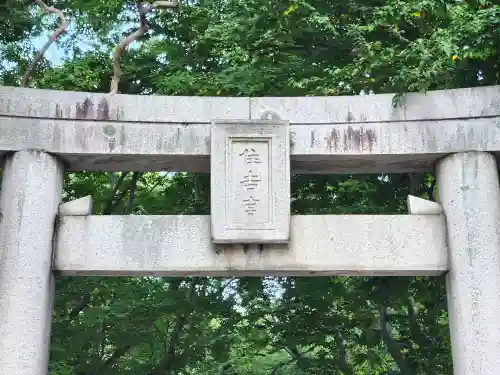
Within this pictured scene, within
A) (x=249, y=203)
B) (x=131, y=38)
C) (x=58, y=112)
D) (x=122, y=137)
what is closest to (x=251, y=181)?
(x=249, y=203)

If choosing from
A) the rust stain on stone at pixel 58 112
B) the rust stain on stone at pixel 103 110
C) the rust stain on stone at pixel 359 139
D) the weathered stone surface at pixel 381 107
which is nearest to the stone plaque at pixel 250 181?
the weathered stone surface at pixel 381 107

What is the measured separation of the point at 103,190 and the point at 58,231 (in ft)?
11.9

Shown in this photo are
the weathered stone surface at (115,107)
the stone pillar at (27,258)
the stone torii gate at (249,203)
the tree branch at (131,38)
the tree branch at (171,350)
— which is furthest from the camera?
the tree branch at (171,350)

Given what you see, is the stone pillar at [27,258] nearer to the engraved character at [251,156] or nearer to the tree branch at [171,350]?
the engraved character at [251,156]

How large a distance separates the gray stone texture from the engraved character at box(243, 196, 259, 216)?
22.2 inches

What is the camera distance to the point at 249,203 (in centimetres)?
520

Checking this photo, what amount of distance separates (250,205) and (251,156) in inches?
16.3

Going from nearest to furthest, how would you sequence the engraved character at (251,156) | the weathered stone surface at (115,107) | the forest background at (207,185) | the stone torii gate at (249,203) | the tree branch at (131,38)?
the stone torii gate at (249,203) < the engraved character at (251,156) < the weathered stone surface at (115,107) < the tree branch at (131,38) < the forest background at (207,185)

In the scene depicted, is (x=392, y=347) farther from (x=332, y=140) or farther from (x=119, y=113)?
(x=119, y=113)

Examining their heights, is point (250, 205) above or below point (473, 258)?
above

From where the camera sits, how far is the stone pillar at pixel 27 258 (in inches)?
194

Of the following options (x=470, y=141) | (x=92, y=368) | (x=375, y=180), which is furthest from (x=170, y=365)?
(x=470, y=141)

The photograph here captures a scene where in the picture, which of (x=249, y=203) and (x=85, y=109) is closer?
(x=249, y=203)

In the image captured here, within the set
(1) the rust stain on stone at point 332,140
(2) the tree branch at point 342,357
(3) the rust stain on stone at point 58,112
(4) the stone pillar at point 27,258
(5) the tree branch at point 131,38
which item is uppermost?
(5) the tree branch at point 131,38
